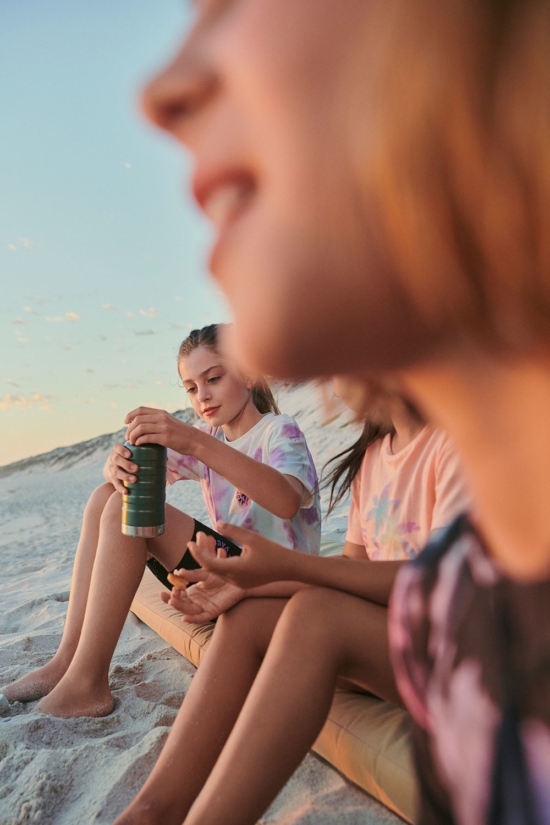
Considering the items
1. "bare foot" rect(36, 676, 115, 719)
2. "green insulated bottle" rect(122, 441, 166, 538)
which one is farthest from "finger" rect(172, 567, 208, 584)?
"bare foot" rect(36, 676, 115, 719)

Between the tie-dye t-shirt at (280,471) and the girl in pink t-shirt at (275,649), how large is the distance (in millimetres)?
455

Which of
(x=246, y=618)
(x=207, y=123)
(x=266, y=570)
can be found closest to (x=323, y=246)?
(x=207, y=123)

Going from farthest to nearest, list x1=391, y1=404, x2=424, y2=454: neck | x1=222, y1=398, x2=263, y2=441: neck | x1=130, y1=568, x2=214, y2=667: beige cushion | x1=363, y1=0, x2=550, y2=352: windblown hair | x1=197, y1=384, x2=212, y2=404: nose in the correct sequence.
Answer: x1=222, y1=398, x2=263, y2=441: neck → x1=197, y1=384, x2=212, y2=404: nose → x1=130, y1=568, x2=214, y2=667: beige cushion → x1=391, y1=404, x2=424, y2=454: neck → x1=363, y1=0, x2=550, y2=352: windblown hair

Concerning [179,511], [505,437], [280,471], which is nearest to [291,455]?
[280,471]

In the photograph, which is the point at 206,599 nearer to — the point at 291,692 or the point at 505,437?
the point at 291,692

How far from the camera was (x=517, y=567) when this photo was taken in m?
0.40

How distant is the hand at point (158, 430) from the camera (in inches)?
63.1

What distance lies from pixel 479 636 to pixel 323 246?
0.30 metres

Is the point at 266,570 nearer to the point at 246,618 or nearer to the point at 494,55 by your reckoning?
the point at 246,618

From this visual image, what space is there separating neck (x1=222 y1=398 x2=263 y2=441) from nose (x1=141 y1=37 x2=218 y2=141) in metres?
2.07

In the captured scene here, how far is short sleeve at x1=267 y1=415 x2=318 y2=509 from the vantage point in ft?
6.28

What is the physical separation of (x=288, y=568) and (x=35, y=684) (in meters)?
1.21

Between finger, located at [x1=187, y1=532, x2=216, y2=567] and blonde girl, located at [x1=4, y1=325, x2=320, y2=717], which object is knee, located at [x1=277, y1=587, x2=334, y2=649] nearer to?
finger, located at [x1=187, y1=532, x2=216, y2=567]

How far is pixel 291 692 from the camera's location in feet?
3.52
